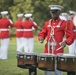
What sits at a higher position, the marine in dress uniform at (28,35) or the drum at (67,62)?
the marine in dress uniform at (28,35)

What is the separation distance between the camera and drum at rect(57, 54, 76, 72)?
9273 mm

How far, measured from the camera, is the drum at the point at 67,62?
927 cm

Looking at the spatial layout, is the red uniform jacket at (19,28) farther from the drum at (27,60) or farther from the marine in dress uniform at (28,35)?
the drum at (27,60)

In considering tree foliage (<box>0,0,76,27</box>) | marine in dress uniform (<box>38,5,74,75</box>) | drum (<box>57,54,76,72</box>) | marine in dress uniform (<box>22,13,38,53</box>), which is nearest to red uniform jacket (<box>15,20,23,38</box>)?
marine in dress uniform (<box>22,13,38,53</box>)

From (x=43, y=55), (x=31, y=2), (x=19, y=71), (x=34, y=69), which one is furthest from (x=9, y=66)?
(x=31, y=2)

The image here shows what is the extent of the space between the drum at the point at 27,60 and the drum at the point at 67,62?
0.80m

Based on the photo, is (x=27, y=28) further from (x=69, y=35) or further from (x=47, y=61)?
(x=47, y=61)

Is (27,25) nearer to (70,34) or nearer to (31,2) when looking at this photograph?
(70,34)

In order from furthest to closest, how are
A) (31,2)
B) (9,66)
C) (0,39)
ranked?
(31,2)
(0,39)
(9,66)

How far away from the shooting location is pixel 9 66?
16062mm

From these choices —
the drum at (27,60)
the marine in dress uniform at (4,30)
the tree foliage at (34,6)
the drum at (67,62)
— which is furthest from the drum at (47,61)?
the tree foliage at (34,6)

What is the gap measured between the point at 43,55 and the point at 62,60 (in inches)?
17.4

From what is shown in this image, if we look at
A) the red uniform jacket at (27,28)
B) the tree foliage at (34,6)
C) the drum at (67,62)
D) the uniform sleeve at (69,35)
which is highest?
the tree foliage at (34,6)

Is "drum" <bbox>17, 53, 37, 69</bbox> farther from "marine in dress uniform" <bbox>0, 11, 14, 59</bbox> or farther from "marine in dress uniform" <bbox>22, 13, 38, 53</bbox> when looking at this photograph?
"marine in dress uniform" <bbox>22, 13, 38, 53</bbox>
